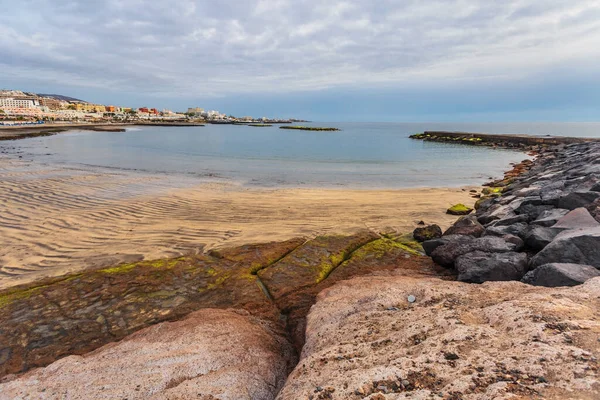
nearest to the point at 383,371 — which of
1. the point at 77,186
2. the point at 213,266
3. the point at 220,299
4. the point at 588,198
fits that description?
the point at 220,299

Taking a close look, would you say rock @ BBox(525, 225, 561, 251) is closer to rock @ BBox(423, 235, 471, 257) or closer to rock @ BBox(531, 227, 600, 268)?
rock @ BBox(531, 227, 600, 268)

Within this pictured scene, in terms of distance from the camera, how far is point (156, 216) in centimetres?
1107

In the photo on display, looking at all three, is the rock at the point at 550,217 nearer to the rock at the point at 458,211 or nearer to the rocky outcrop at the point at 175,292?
the rocky outcrop at the point at 175,292

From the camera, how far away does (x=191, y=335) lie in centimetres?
418

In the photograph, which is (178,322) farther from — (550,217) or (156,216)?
(550,217)

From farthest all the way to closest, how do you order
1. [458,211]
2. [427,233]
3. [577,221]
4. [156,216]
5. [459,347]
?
[458,211] < [156,216] < [427,233] < [577,221] < [459,347]

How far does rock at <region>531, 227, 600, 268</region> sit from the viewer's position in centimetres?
483

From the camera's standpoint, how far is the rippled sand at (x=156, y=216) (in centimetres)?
771

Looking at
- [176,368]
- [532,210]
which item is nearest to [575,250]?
[532,210]

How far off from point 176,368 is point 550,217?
26.1 feet

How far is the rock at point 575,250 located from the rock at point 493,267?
25cm

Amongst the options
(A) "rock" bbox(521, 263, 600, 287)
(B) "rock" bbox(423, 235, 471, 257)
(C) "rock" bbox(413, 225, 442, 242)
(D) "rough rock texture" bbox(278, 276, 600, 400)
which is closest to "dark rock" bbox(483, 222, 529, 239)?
(B) "rock" bbox(423, 235, 471, 257)

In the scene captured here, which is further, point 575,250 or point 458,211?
point 458,211

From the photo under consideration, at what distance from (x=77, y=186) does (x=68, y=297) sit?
12744mm
